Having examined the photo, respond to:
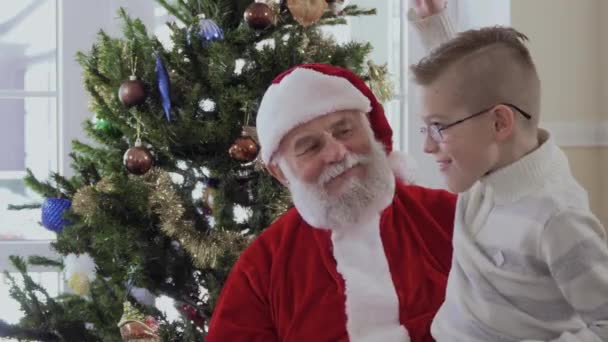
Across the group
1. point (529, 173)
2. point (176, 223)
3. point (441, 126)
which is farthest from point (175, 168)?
point (529, 173)

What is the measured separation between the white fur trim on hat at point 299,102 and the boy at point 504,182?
364mm

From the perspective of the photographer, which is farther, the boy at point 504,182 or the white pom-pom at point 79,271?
the white pom-pom at point 79,271

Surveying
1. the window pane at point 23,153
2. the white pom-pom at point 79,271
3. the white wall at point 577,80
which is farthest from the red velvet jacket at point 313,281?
the window pane at point 23,153

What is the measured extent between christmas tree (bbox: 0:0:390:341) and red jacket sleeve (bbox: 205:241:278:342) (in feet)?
0.60

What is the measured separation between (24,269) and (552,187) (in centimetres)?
134

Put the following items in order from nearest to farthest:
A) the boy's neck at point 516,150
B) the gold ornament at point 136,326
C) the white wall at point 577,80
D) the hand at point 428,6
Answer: the boy's neck at point 516,150 → the hand at point 428,6 → the gold ornament at point 136,326 → the white wall at point 577,80

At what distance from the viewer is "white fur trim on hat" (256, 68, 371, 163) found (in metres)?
1.49

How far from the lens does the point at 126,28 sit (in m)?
1.76

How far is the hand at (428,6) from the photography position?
141 centimetres

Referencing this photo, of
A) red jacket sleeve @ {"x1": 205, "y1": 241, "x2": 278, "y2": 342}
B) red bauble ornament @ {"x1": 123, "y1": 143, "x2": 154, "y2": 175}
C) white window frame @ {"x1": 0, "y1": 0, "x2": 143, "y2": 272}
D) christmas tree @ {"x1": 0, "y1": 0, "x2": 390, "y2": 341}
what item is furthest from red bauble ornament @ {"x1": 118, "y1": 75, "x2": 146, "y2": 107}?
white window frame @ {"x1": 0, "y1": 0, "x2": 143, "y2": 272}

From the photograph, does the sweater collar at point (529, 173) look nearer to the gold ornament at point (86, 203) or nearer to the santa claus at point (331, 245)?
the santa claus at point (331, 245)

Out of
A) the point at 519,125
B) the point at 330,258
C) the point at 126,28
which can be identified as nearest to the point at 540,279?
the point at 519,125

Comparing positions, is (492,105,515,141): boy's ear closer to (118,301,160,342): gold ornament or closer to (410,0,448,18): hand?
(410,0,448,18): hand

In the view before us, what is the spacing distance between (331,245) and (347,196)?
12 centimetres
